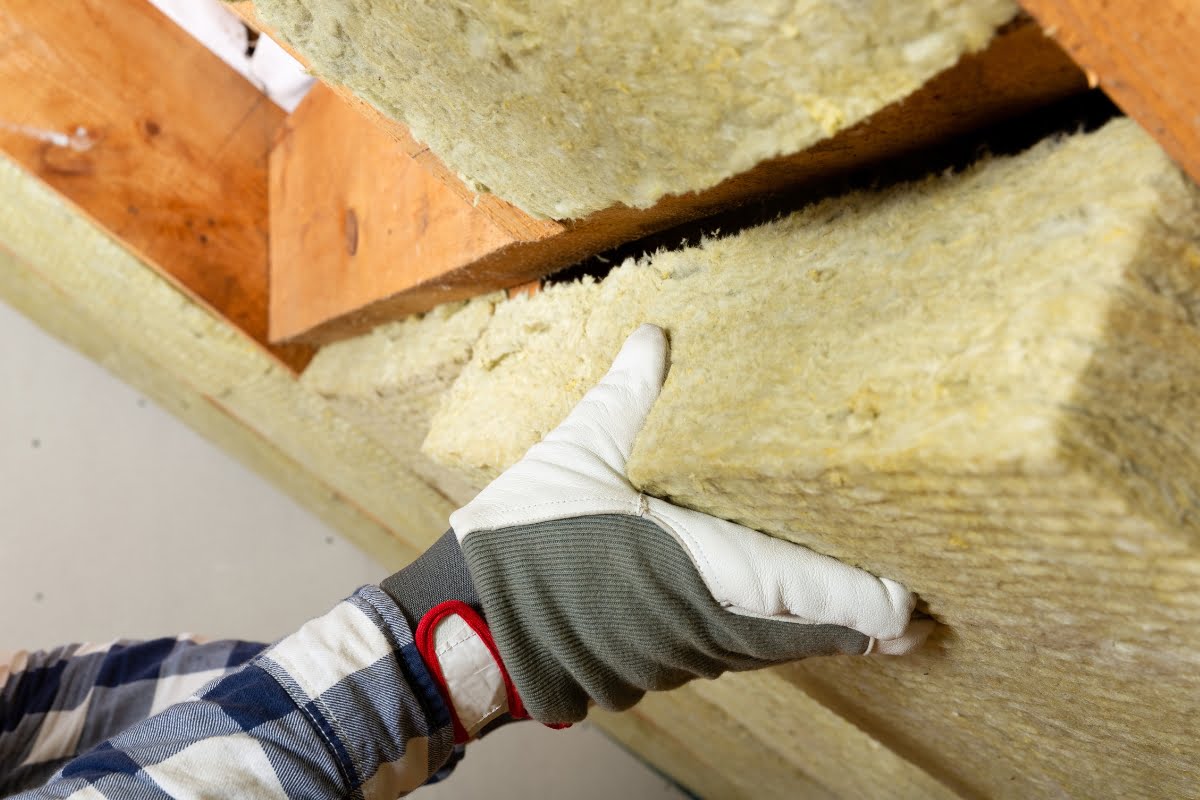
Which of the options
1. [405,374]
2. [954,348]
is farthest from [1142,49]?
[405,374]

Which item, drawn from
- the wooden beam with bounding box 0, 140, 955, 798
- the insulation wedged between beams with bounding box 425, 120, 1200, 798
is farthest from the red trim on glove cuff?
the wooden beam with bounding box 0, 140, 955, 798

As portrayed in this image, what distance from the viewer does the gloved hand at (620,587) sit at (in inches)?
23.4

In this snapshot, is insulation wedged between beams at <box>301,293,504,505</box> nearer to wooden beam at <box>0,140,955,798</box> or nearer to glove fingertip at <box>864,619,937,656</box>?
wooden beam at <box>0,140,955,798</box>

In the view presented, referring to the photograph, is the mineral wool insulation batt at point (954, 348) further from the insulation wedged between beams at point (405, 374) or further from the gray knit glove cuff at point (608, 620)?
the insulation wedged between beams at point (405, 374)

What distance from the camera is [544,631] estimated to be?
0.74 meters

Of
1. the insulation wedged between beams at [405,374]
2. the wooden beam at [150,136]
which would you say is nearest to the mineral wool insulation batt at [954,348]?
the insulation wedged between beams at [405,374]

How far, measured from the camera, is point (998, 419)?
15.2 inches

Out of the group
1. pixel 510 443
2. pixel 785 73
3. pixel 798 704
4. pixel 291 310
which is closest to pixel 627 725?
pixel 798 704

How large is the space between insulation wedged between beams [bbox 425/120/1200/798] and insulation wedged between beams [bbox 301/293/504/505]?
43 cm

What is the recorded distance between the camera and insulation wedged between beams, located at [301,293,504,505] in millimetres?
1106

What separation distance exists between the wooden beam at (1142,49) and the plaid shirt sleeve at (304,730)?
740 millimetres

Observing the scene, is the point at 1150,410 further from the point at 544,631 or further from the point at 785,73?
the point at 544,631

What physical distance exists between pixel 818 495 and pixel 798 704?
38.4 inches

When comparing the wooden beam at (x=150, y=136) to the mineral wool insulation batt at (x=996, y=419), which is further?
the wooden beam at (x=150, y=136)
